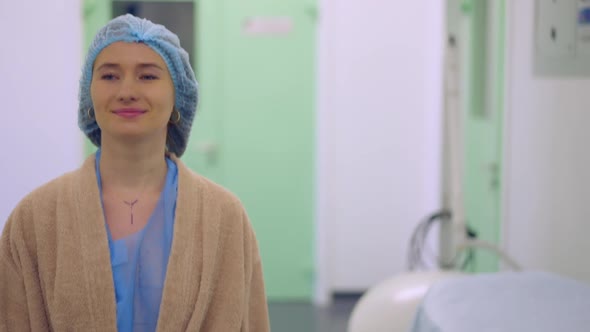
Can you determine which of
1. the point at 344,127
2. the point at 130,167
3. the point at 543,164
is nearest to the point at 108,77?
the point at 130,167

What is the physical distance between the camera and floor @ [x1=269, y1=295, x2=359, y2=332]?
11.3 feet

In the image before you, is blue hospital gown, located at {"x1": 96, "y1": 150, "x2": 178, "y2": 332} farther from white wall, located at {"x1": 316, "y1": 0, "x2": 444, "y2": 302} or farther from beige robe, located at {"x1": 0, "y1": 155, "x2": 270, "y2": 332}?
white wall, located at {"x1": 316, "y1": 0, "x2": 444, "y2": 302}

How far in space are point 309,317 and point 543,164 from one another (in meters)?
1.60

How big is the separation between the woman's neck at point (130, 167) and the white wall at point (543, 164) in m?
→ 1.29

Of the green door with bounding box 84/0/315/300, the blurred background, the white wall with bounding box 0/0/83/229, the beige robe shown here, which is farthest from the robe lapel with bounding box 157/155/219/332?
the green door with bounding box 84/0/315/300

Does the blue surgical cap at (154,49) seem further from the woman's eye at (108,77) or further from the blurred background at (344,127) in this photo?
the blurred background at (344,127)

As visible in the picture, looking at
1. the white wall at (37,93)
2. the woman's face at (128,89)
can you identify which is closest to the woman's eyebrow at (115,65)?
the woman's face at (128,89)

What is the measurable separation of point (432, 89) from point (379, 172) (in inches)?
20.1

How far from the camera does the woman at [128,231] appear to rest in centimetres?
113

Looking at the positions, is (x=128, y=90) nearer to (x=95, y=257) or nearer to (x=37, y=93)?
(x=95, y=257)

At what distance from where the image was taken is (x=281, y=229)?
3795mm

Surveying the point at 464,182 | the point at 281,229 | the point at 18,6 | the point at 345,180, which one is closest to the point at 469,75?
the point at 464,182

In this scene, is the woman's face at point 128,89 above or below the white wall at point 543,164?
above

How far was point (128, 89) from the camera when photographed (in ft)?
3.72
